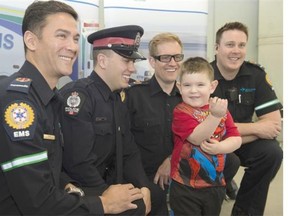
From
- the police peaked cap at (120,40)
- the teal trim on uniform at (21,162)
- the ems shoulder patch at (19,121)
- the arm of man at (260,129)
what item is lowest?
the arm of man at (260,129)

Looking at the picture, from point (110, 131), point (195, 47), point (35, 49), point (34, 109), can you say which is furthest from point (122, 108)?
point (195, 47)

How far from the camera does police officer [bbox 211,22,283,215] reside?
2.35 metres

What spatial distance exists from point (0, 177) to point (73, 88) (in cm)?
64

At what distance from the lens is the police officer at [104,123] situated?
1.64 metres

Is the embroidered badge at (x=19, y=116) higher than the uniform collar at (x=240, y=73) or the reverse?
the reverse

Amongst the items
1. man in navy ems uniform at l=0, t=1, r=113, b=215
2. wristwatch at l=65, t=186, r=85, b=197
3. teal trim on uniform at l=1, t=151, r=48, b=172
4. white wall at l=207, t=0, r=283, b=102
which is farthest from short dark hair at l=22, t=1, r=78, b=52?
white wall at l=207, t=0, r=283, b=102

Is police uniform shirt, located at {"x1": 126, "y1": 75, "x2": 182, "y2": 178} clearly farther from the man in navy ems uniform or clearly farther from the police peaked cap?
the man in navy ems uniform

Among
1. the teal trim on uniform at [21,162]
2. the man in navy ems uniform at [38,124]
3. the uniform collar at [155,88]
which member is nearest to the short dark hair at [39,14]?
the man in navy ems uniform at [38,124]

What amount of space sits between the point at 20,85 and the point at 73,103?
44 cm

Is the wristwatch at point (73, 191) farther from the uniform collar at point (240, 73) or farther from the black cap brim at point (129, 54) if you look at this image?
the uniform collar at point (240, 73)

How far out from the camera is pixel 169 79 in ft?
7.22

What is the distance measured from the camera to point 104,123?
1.77 metres

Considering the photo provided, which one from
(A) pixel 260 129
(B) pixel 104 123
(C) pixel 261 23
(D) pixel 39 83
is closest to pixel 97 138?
(B) pixel 104 123

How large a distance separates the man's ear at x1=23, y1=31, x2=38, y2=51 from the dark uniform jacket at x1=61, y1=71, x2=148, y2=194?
328 millimetres
